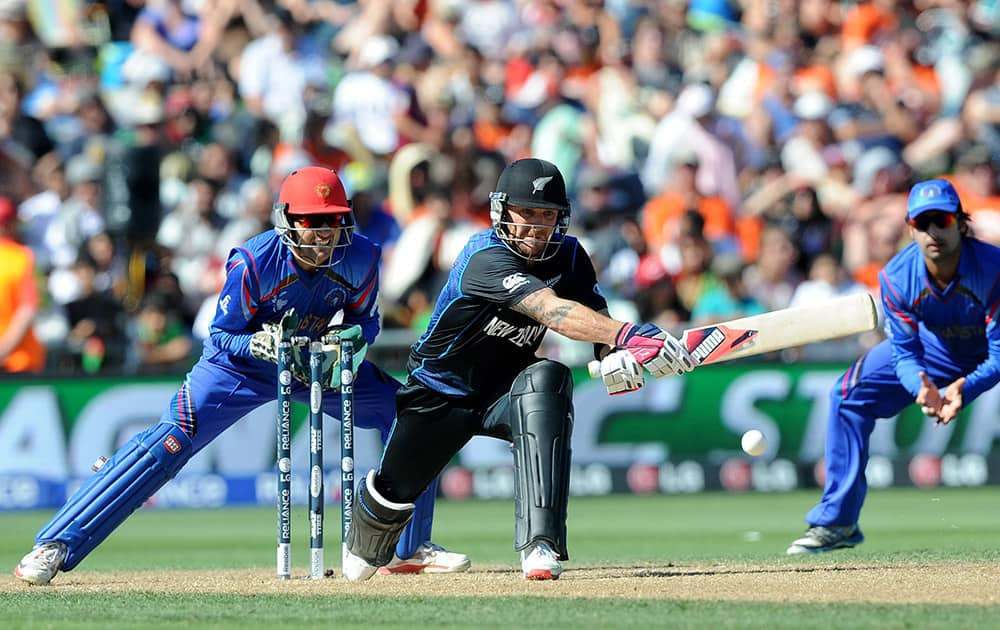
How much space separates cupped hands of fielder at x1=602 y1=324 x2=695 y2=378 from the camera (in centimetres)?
773

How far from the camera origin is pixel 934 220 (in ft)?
29.1

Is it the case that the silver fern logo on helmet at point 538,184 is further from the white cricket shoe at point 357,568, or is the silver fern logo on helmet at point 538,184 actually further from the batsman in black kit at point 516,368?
the white cricket shoe at point 357,568

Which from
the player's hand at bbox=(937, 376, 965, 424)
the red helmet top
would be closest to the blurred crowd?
the player's hand at bbox=(937, 376, 965, 424)

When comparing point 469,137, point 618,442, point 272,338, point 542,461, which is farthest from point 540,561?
point 469,137

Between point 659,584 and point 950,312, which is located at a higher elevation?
point 950,312

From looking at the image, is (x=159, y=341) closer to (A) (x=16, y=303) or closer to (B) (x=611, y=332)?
(A) (x=16, y=303)

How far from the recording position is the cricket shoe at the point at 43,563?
330 inches

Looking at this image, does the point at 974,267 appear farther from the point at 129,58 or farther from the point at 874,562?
the point at 129,58

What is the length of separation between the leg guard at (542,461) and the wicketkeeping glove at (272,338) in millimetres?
1244

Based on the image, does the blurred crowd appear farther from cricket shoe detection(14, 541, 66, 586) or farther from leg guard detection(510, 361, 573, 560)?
leg guard detection(510, 361, 573, 560)

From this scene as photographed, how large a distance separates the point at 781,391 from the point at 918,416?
1.22 metres

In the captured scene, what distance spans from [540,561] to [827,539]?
2.52 metres

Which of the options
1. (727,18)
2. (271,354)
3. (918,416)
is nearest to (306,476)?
(918,416)

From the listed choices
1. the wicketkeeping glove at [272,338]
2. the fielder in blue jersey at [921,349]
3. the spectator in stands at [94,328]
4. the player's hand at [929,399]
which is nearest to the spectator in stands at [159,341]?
the spectator in stands at [94,328]
